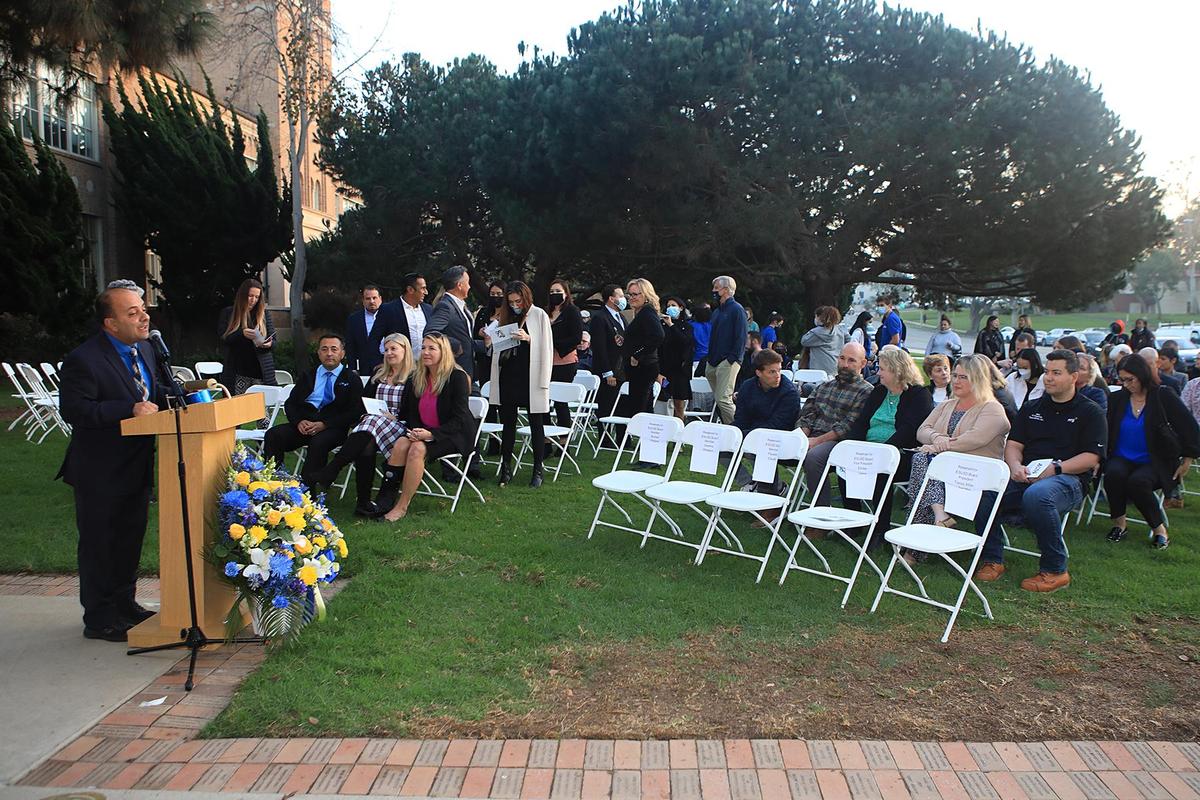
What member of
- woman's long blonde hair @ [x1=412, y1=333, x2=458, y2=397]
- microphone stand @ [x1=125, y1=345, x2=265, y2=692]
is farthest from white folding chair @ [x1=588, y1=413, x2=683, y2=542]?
microphone stand @ [x1=125, y1=345, x2=265, y2=692]

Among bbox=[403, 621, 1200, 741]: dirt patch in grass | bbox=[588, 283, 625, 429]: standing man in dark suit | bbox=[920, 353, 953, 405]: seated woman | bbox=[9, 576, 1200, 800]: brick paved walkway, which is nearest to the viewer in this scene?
bbox=[9, 576, 1200, 800]: brick paved walkway

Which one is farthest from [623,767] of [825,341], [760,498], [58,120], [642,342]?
[58,120]

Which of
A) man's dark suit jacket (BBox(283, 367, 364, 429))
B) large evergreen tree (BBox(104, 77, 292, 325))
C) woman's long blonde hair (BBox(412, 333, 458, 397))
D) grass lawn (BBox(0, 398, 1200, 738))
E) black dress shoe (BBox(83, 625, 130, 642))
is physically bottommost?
black dress shoe (BBox(83, 625, 130, 642))

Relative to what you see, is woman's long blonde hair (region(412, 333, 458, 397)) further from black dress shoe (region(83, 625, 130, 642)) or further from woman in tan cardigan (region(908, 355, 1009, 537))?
woman in tan cardigan (region(908, 355, 1009, 537))

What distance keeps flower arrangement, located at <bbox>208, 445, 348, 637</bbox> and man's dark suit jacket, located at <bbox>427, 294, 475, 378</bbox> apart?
11.9ft

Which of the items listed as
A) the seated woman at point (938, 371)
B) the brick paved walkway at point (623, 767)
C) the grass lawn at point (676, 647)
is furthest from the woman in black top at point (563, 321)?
the brick paved walkway at point (623, 767)

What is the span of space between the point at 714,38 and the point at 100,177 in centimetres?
1532

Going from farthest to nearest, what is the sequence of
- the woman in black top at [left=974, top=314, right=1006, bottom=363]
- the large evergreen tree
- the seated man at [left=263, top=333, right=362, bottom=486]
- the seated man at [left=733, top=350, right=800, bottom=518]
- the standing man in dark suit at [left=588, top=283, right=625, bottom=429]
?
the large evergreen tree, the woman in black top at [left=974, top=314, right=1006, bottom=363], the standing man in dark suit at [left=588, top=283, right=625, bottom=429], the seated man at [left=263, top=333, right=362, bottom=486], the seated man at [left=733, top=350, right=800, bottom=518]

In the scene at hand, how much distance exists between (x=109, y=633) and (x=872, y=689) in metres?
3.66

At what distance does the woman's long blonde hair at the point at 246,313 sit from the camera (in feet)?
26.6

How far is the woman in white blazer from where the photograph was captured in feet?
26.3

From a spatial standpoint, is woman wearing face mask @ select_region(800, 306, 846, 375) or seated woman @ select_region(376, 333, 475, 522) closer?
seated woman @ select_region(376, 333, 475, 522)

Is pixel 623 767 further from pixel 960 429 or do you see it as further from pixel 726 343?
pixel 726 343

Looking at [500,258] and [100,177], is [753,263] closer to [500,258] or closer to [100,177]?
[500,258]
